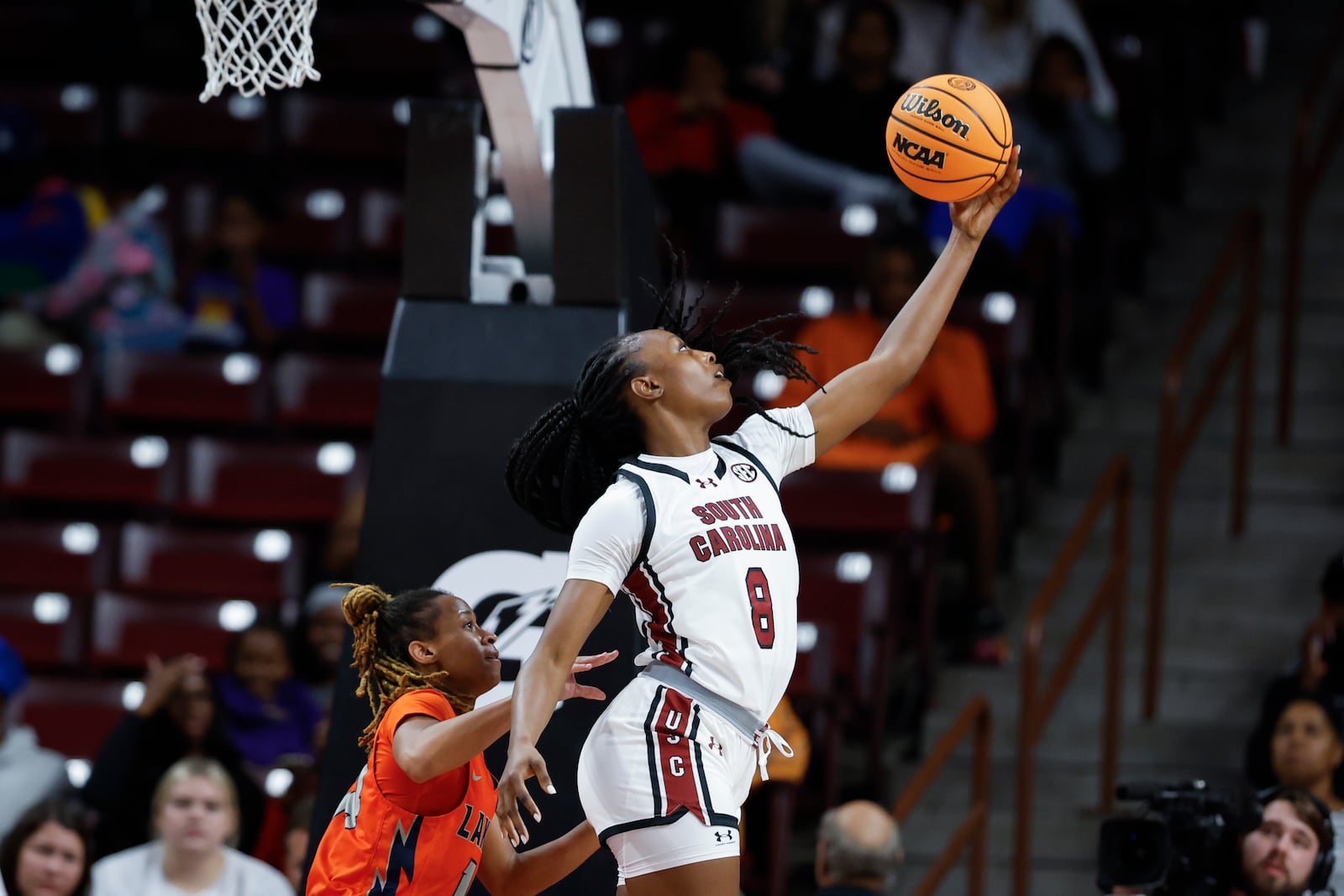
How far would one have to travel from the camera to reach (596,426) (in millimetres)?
3699

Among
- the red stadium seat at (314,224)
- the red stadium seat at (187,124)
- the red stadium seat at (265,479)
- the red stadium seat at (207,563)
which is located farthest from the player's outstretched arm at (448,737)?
the red stadium seat at (187,124)

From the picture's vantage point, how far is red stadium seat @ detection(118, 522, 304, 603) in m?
7.60

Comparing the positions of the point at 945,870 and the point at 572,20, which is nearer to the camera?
the point at 572,20

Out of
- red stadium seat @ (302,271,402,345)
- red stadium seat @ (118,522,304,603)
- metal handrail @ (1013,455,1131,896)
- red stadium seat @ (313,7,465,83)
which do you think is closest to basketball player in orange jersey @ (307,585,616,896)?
metal handrail @ (1013,455,1131,896)

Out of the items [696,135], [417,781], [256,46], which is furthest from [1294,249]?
[417,781]

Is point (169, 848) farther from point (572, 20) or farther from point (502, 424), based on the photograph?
point (572, 20)

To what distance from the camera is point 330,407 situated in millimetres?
8203

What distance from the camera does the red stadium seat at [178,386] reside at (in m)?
8.28

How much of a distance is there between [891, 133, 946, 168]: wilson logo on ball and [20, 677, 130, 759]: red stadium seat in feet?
14.0

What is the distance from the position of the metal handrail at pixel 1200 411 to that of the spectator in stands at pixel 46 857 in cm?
373

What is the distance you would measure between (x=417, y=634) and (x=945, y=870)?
9.55 ft

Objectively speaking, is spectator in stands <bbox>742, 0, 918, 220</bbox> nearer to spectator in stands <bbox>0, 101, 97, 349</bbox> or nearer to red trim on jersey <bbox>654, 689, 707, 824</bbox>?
spectator in stands <bbox>0, 101, 97, 349</bbox>

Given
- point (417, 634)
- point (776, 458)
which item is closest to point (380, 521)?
point (417, 634)

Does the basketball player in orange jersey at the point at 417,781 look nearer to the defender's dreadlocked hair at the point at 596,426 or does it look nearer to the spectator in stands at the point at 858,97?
the defender's dreadlocked hair at the point at 596,426
